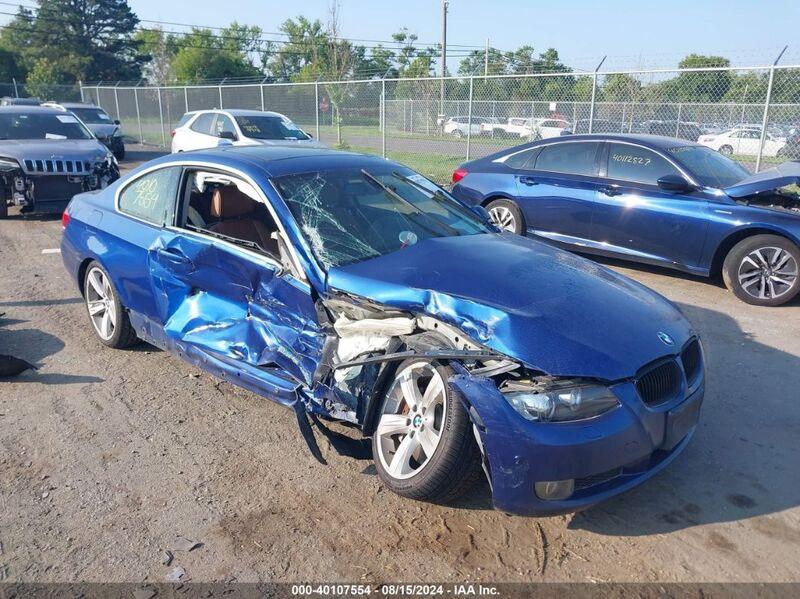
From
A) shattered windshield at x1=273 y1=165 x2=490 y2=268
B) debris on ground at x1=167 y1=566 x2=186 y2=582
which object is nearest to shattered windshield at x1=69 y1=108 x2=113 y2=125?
shattered windshield at x1=273 y1=165 x2=490 y2=268

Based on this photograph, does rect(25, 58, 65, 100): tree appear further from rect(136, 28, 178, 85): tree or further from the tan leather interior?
the tan leather interior

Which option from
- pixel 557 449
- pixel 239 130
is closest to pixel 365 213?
pixel 557 449

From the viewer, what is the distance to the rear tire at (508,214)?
8250mm

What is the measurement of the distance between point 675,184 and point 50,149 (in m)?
9.25

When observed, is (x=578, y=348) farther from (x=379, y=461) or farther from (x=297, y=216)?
(x=297, y=216)

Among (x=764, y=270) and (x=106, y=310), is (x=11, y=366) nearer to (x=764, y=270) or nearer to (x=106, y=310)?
(x=106, y=310)

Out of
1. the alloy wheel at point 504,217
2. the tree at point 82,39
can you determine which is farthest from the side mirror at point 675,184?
the tree at point 82,39

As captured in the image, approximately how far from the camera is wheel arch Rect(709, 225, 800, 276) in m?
6.36

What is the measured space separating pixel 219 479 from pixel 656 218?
544cm

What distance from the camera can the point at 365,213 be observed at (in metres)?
4.10

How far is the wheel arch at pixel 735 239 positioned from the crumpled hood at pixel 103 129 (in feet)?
56.6

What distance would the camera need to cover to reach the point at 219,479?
3.47m

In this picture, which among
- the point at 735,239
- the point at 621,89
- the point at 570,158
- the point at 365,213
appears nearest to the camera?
the point at 365,213

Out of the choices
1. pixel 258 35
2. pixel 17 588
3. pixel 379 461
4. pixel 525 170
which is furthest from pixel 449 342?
pixel 258 35
